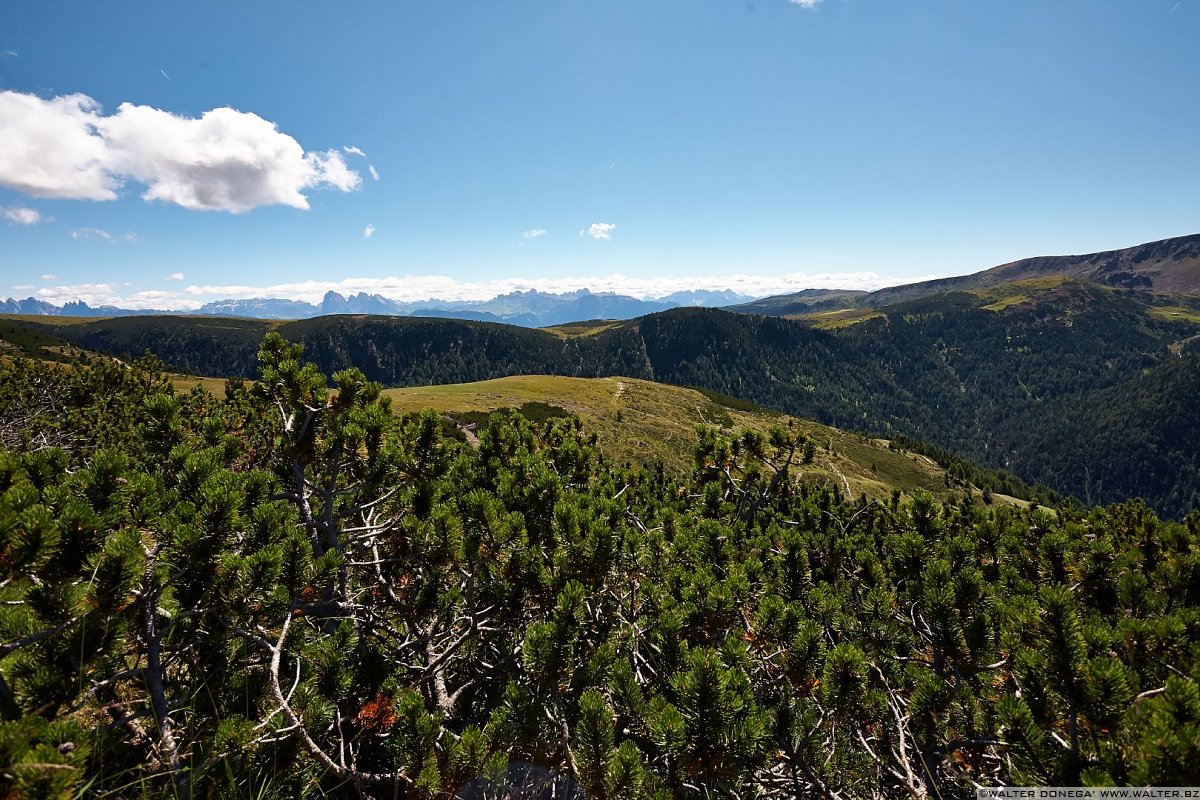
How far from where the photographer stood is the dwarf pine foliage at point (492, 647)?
2.68 metres

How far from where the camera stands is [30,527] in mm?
2566

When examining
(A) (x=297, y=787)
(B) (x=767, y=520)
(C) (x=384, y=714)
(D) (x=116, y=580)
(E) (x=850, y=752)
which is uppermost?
(D) (x=116, y=580)

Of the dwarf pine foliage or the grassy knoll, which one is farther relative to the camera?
the grassy knoll

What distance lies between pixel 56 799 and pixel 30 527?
1.38 metres

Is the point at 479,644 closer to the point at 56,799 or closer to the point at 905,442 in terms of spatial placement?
the point at 56,799

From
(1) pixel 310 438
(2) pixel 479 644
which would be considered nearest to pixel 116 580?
(1) pixel 310 438

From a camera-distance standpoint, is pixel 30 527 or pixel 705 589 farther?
pixel 705 589

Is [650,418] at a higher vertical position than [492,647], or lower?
lower

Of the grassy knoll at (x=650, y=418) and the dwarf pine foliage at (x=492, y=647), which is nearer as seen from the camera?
the dwarf pine foliage at (x=492, y=647)

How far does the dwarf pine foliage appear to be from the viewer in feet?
8.79

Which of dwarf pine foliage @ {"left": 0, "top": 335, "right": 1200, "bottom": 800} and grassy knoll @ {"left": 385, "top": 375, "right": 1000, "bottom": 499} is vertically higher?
dwarf pine foliage @ {"left": 0, "top": 335, "right": 1200, "bottom": 800}

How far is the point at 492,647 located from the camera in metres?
5.01

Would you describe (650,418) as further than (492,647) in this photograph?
Yes

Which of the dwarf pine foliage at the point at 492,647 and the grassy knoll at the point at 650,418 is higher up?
the dwarf pine foliage at the point at 492,647
